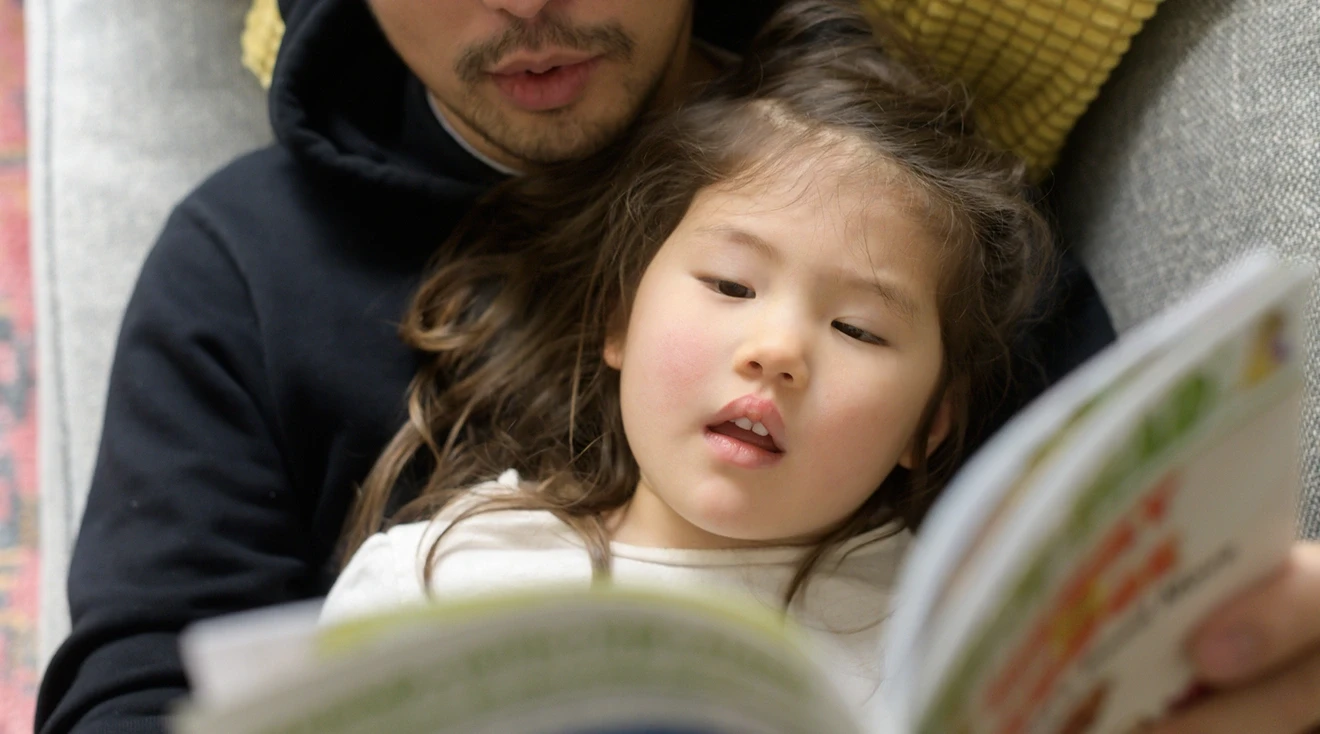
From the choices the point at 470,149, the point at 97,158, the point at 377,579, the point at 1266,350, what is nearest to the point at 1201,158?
the point at 1266,350

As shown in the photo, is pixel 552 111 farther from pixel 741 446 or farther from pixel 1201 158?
pixel 1201 158

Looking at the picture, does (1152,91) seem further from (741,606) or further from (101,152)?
(101,152)

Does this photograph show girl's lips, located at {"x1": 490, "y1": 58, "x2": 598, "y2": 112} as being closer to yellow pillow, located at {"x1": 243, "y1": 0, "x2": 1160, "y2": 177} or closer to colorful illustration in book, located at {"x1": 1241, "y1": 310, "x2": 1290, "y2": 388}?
yellow pillow, located at {"x1": 243, "y1": 0, "x2": 1160, "y2": 177}

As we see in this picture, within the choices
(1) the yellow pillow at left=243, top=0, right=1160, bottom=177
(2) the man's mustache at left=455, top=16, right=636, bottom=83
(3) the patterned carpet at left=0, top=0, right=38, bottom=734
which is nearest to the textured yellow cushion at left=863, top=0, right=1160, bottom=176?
(1) the yellow pillow at left=243, top=0, right=1160, bottom=177

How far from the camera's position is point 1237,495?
52 cm

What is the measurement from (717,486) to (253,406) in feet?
1.60

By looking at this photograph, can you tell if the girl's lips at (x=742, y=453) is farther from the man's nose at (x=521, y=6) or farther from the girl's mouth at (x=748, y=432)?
the man's nose at (x=521, y=6)

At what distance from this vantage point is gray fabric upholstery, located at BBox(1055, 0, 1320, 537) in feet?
2.77

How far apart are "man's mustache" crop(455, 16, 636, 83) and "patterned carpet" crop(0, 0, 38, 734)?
41.2 inches

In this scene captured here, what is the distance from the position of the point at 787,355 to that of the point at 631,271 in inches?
10.9

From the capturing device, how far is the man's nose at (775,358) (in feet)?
2.61

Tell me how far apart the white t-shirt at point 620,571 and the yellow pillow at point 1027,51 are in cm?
45

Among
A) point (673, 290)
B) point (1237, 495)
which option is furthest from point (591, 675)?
point (673, 290)

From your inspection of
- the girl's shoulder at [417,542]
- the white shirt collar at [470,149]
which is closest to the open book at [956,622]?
the girl's shoulder at [417,542]
